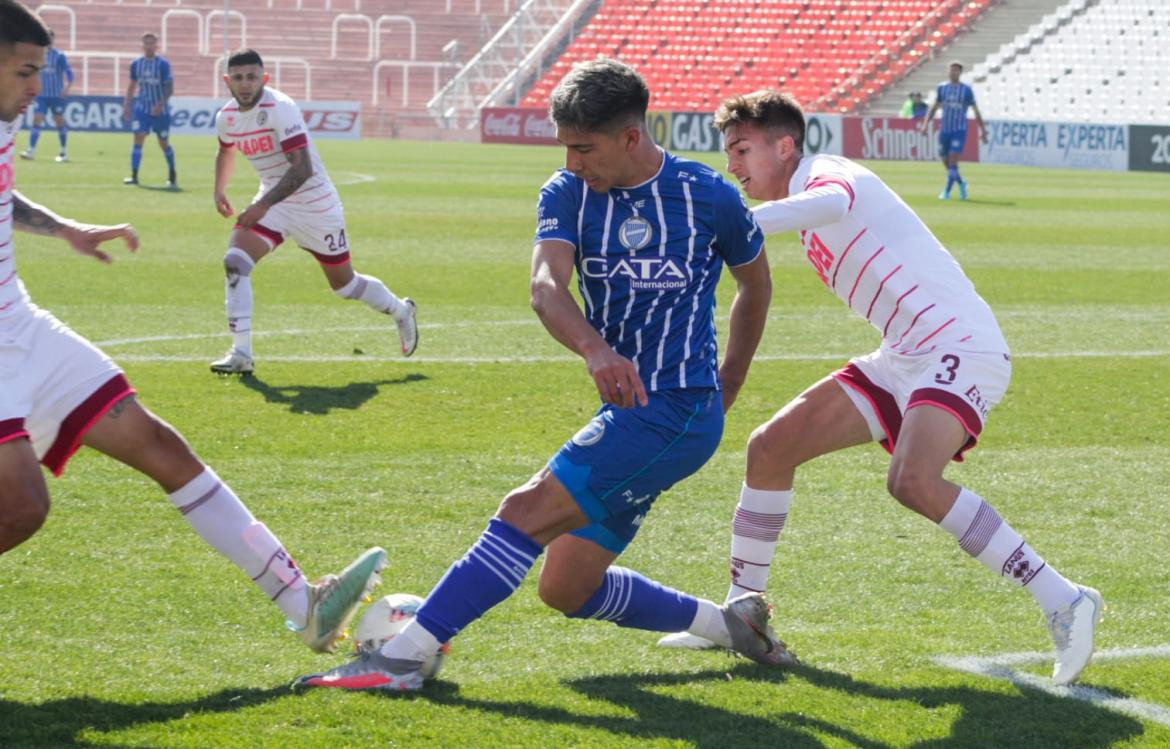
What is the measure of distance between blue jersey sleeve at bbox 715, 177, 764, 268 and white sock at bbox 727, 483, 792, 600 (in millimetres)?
866

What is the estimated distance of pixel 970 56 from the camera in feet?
155

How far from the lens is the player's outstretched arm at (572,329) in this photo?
3709mm

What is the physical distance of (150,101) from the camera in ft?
80.9

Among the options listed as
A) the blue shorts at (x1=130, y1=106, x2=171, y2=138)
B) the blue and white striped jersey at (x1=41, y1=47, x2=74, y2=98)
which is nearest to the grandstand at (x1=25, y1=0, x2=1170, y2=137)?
the blue and white striped jersey at (x1=41, y1=47, x2=74, y2=98)

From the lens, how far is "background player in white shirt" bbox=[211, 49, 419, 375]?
968 centimetres

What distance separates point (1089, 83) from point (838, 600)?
41584mm

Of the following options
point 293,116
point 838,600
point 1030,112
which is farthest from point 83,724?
point 1030,112

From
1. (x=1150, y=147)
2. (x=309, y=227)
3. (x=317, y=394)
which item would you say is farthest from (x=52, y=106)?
(x=1150, y=147)

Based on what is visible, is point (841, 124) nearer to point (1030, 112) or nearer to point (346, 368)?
point (1030, 112)

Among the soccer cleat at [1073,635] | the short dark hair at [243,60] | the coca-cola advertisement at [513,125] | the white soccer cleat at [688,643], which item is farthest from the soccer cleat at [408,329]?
the coca-cola advertisement at [513,125]

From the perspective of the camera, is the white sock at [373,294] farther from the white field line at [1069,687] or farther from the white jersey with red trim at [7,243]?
the white field line at [1069,687]

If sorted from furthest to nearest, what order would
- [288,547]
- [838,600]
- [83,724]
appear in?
[288,547], [838,600], [83,724]

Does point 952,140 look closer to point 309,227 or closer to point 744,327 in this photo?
point 309,227

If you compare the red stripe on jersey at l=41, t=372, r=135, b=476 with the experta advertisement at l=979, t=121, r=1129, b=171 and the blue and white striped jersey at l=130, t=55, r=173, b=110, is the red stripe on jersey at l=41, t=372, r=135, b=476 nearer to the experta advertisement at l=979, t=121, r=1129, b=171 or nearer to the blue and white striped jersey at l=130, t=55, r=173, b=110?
the blue and white striped jersey at l=130, t=55, r=173, b=110
